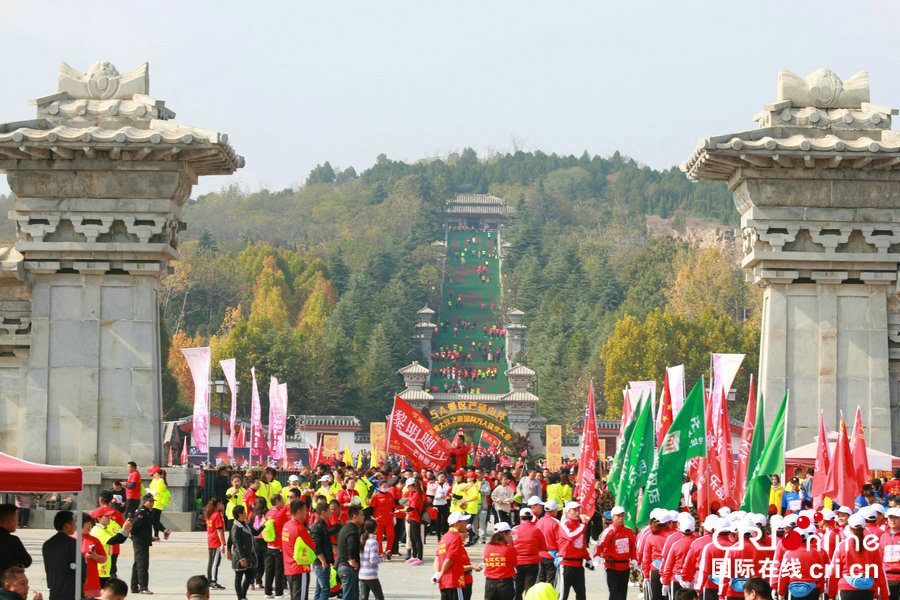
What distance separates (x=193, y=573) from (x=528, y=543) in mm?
6279

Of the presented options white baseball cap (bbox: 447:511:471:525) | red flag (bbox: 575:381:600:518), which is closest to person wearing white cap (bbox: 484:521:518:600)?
white baseball cap (bbox: 447:511:471:525)

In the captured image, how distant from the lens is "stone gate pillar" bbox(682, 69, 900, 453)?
23.0 meters

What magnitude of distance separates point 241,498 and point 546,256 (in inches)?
5206

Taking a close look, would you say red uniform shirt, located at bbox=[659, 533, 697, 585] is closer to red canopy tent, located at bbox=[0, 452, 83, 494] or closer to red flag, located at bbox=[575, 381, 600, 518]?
red flag, located at bbox=[575, 381, 600, 518]

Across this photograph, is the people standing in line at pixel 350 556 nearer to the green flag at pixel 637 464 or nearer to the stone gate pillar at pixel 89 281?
the green flag at pixel 637 464

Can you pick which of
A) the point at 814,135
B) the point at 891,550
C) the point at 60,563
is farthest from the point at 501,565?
the point at 814,135

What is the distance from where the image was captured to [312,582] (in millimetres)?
21625

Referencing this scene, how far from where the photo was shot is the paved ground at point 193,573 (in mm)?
20062

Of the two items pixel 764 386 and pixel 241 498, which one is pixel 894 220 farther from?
pixel 241 498

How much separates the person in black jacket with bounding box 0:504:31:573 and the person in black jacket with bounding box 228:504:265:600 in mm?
6001

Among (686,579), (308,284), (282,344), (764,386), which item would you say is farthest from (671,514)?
(308,284)

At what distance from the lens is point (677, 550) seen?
52.6ft

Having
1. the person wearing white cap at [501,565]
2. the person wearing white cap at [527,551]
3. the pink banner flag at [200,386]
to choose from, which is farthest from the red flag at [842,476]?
the pink banner flag at [200,386]

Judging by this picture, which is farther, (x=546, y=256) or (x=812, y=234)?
(x=546, y=256)
